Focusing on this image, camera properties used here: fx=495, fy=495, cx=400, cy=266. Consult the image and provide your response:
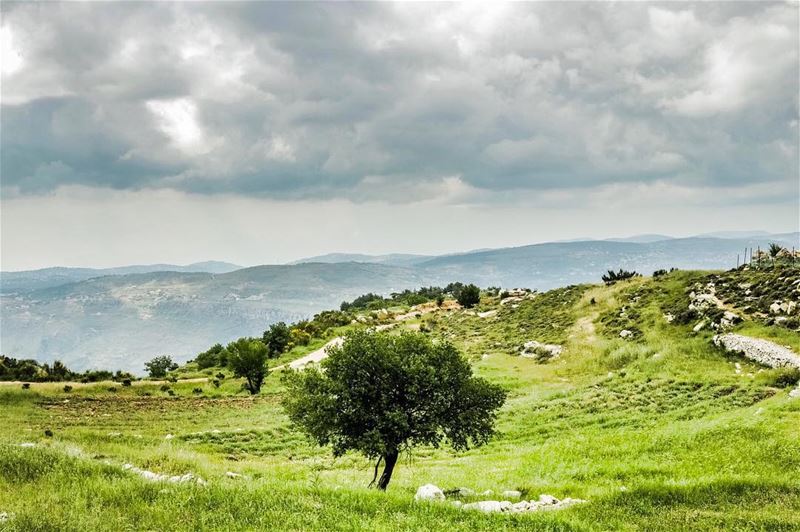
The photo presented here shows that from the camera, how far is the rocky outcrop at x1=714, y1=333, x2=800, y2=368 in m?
36.9

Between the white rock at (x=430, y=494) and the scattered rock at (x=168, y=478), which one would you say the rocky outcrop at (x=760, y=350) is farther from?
the scattered rock at (x=168, y=478)

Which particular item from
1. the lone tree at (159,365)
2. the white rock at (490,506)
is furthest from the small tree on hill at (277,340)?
the white rock at (490,506)

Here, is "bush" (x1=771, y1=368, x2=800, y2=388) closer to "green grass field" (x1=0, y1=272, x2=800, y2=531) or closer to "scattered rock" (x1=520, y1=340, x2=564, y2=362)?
"green grass field" (x1=0, y1=272, x2=800, y2=531)

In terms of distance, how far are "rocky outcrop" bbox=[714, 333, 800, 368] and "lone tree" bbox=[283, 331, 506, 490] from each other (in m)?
29.5

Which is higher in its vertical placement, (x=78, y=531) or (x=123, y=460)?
(x=78, y=531)

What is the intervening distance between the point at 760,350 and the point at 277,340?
79.1m

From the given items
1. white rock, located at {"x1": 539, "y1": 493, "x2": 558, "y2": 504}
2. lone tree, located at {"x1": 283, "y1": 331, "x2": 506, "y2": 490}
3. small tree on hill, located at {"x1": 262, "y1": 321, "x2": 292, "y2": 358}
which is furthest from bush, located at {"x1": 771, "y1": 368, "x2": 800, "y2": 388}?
small tree on hill, located at {"x1": 262, "y1": 321, "x2": 292, "y2": 358}

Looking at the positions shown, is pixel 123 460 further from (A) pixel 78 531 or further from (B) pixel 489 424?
(B) pixel 489 424

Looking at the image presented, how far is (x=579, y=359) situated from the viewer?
56.6m

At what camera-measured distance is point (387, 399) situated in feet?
60.6

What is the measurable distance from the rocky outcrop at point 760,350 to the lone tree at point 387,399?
2953 centimetres

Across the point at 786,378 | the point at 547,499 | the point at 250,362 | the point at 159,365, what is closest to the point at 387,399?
the point at 547,499

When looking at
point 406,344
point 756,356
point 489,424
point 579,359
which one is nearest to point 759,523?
point 489,424

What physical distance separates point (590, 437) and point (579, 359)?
3146cm
